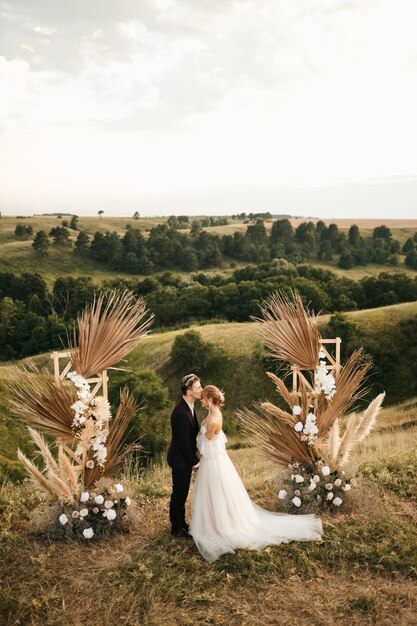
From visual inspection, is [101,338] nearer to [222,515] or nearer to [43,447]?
[43,447]

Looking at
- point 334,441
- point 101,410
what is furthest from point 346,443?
point 101,410

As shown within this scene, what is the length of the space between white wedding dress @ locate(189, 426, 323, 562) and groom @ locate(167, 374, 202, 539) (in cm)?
15

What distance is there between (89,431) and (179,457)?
4.54 ft

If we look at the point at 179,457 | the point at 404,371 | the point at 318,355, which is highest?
the point at 318,355

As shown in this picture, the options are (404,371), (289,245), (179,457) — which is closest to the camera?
(179,457)

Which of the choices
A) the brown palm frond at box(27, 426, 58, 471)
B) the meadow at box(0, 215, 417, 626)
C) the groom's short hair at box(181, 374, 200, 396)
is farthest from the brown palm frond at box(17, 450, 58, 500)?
the groom's short hair at box(181, 374, 200, 396)

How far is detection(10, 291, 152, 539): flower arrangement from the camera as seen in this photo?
23.9 feet

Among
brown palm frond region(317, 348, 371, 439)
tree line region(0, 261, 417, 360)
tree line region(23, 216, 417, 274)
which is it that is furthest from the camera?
tree line region(23, 216, 417, 274)

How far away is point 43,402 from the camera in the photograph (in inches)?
288

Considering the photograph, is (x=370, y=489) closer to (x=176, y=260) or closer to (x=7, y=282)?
(x=7, y=282)

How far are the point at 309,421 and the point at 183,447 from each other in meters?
2.12

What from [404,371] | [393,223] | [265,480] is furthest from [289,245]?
[265,480]

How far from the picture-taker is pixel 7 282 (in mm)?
68625

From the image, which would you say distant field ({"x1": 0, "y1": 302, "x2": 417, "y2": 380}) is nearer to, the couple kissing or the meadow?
the meadow
